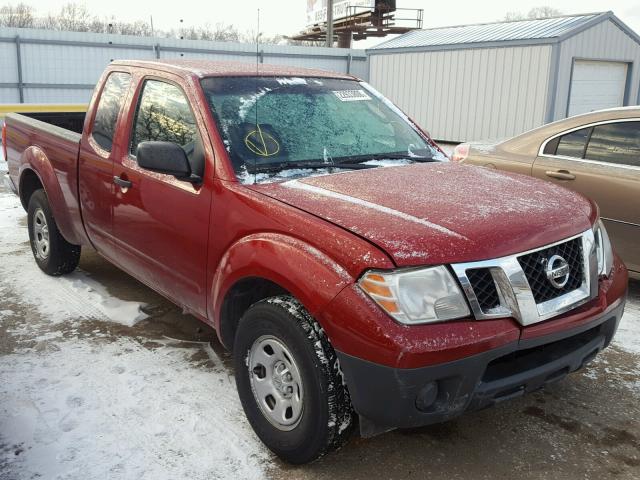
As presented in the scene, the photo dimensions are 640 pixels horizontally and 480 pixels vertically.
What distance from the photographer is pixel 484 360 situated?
2.38 metres

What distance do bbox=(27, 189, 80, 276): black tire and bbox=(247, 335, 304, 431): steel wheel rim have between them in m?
2.87

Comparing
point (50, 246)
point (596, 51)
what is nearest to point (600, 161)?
point (50, 246)

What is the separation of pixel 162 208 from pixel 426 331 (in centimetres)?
180

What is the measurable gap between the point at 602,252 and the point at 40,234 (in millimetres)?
4427

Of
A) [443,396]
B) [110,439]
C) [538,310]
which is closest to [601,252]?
[538,310]

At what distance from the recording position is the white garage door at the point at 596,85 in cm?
1705

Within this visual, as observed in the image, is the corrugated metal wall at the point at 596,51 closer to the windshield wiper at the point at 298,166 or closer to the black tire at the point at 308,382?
the windshield wiper at the point at 298,166

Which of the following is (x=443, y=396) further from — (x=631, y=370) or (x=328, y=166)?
(x=631, y=370)

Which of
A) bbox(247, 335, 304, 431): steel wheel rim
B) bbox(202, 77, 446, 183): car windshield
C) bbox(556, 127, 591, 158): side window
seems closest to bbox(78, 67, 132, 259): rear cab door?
bbox(202, 77, 446, 183): car windshield

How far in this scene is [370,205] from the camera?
273cm

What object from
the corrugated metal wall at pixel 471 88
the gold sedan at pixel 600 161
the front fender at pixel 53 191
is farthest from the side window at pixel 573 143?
the corrugated metal wall at pixel 471 88

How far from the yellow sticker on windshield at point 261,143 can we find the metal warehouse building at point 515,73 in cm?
1464

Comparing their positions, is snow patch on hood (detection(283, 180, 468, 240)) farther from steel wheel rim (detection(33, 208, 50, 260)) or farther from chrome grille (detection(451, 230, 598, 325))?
steel wheel rim (detection(33, 208, 50, 260))

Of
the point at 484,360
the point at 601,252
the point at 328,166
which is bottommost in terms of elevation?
the point at 484,360
